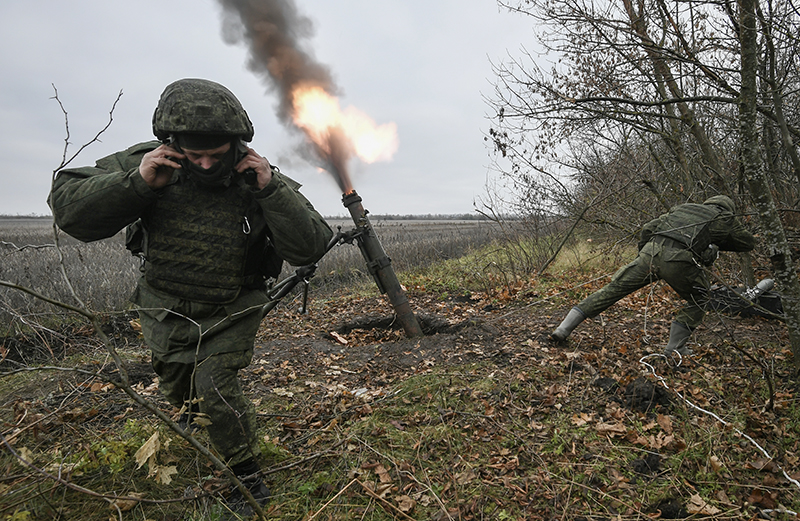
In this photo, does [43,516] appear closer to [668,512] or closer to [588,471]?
[588,471]

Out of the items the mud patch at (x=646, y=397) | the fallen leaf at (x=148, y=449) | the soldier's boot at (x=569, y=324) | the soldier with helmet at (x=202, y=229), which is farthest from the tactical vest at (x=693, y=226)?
the fallen leaf at (x=148, y=449)

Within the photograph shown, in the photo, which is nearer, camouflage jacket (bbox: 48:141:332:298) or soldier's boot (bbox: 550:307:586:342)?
camouflage jacket (bbox: 48:141:332:298)

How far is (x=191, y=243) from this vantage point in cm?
254

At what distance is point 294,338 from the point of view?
6.09m

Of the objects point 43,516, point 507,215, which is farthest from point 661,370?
point 507,215

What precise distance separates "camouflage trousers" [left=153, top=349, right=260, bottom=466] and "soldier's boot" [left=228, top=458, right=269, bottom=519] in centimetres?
8

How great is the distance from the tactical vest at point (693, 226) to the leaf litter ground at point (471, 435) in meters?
1.01

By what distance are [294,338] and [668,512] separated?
4.73m

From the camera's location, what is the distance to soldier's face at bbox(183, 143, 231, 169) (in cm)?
238

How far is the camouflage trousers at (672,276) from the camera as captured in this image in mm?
4246

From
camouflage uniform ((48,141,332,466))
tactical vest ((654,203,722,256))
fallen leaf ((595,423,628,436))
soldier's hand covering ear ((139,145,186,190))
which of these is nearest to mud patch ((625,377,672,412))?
fallen leaf ((595,423,628,436))

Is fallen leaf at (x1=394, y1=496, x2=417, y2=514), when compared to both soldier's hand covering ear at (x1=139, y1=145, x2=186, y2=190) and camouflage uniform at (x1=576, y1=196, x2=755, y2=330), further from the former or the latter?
camouflage uniform at (x1=576, y1=196, x2=755, y2=330)

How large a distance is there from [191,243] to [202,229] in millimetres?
102

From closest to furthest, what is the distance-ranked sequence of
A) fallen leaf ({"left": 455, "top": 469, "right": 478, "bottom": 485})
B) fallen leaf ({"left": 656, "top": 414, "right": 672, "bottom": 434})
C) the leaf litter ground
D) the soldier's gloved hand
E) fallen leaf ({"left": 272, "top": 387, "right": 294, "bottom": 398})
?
the leaf litter ground → fallen leaf ({"left": 455, "top": 469, "right": 478, "bottom": 485}) → fallen leaf ({"left": 656, "top": 414, "right": 672, "bottom": 434}) → fallen leaf ({"left": 272, "top": 387, "right": 294, "bottom": 398}) → the soldier's gloved hand
